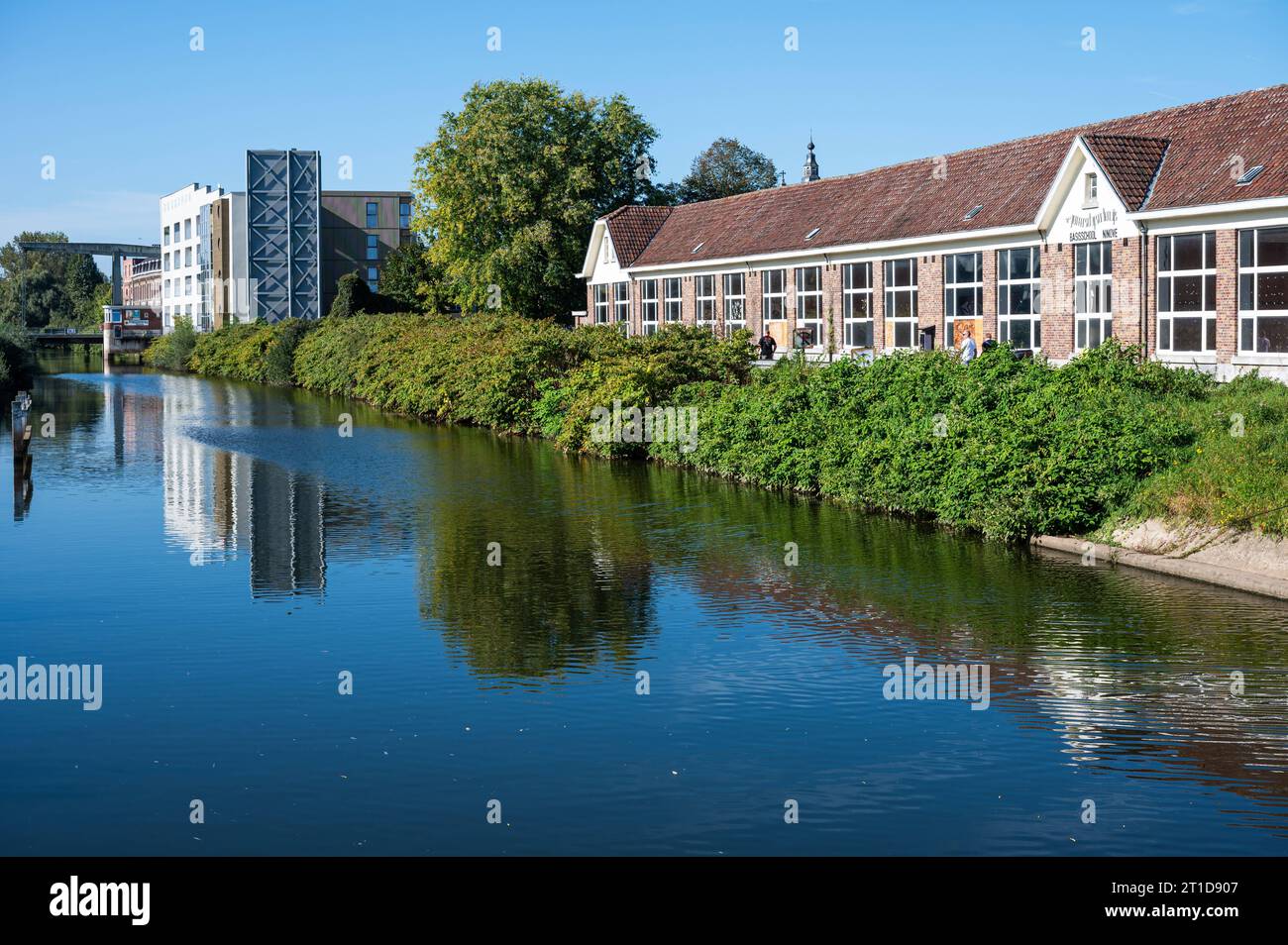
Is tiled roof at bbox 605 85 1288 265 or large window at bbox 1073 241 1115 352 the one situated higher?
tiled roof at bbox 605 85 1288 265

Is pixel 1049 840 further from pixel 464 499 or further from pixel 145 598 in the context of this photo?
pixel 464 499

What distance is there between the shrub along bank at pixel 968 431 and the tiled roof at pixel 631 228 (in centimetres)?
1995

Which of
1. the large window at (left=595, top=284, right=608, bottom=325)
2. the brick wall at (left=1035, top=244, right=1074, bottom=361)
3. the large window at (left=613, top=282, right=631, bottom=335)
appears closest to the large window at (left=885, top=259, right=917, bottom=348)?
the brick wall at (left=1035, top=244, right=1074, bottom=361)

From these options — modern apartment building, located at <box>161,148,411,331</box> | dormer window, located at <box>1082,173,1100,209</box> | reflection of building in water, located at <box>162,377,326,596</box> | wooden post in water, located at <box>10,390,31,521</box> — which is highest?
modern apartment building, located at <box>161,148,411,331</box>

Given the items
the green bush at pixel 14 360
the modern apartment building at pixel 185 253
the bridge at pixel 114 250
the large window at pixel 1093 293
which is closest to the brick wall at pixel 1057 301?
the large window at pixel 1093 293

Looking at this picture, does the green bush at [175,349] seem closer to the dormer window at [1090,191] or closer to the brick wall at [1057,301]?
the brick wall at [1057,301]

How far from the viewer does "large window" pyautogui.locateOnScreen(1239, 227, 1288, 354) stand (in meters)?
27.2

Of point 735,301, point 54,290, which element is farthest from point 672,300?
point 54,290

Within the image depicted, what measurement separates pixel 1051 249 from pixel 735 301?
16849 mm

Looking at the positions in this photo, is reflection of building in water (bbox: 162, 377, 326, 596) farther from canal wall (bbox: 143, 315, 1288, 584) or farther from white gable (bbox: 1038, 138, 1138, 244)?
white gable (bbox: 1038, 138, 1138, 244)

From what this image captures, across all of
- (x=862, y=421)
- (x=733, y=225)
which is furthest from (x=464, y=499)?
(x=733, y=225)

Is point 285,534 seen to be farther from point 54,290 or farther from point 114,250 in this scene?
point 54,290

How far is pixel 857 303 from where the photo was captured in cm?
4219

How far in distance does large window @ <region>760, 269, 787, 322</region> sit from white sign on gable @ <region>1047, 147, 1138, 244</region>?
528 inches
